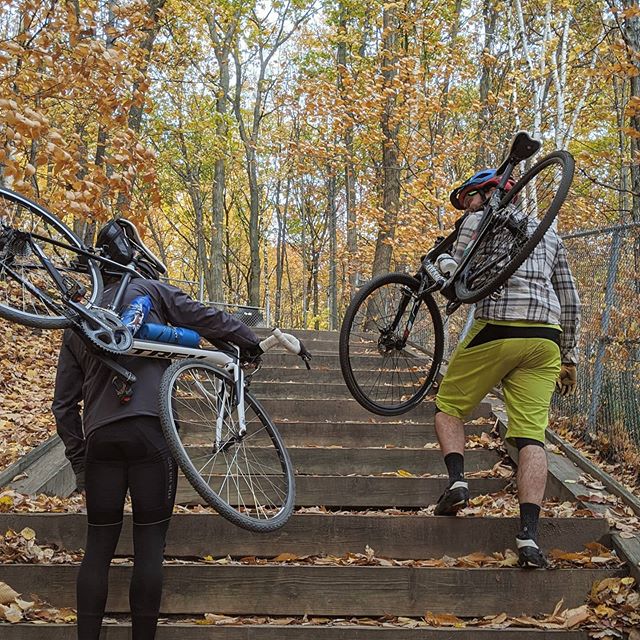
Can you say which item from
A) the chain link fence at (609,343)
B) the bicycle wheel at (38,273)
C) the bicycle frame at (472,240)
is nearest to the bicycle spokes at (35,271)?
the bicycle wheel at (38,273)

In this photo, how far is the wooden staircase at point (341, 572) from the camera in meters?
3.33

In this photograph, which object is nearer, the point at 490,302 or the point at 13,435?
the point at 490,302

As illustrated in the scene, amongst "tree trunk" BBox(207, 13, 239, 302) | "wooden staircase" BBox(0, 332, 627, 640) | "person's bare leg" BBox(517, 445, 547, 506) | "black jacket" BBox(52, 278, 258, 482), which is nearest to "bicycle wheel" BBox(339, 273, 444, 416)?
"wooden staircase" BBox(0, 332, 627, 640)

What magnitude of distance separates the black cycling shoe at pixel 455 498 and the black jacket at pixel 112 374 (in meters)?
1.41

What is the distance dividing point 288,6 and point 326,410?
867 inches

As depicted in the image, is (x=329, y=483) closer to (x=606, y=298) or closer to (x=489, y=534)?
(x=489, y=534)

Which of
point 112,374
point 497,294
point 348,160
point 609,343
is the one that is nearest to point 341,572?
point 112,374

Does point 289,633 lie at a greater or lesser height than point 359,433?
lesser

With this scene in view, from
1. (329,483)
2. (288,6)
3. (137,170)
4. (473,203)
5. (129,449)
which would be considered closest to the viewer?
(129,449)

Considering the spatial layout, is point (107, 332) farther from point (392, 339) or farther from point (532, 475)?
point (392, 339)

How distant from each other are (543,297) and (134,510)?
2372 millimetres

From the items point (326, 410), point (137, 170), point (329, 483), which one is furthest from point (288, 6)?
point (329, 483)

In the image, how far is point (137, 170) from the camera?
718cm

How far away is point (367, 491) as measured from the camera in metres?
4.86
